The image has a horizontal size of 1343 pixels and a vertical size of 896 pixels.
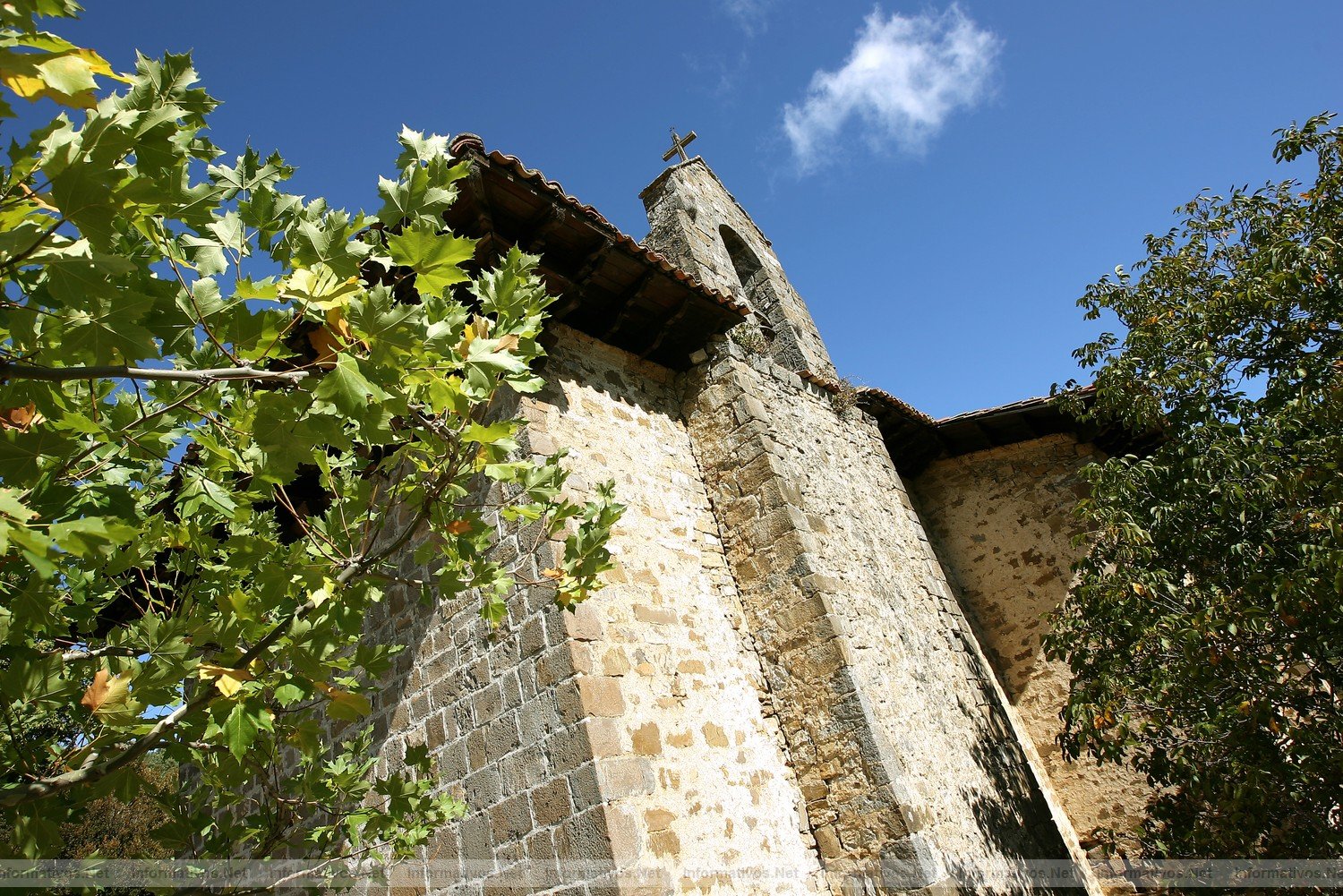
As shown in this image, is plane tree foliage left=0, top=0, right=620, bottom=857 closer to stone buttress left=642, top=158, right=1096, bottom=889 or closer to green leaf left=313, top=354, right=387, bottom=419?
green leaf left=313, top=354, right=387, bottom=419

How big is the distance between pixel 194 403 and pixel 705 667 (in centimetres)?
324

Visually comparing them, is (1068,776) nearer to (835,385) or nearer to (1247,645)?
(1247,645)

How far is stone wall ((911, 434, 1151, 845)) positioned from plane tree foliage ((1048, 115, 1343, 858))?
1.92 meters

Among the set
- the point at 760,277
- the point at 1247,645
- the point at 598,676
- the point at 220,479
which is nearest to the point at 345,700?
the point at 220,479

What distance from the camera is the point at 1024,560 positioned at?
8711 millimetres

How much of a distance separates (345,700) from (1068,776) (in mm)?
7732

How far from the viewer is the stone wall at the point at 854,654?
15.2ft

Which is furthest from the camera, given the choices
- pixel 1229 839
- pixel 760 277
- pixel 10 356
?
pixel 760 277

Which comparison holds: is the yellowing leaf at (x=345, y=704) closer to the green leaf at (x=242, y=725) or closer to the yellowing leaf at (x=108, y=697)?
the green leaf at (x=242, y=725)

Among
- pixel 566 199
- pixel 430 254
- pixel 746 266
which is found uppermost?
pixel 746 266

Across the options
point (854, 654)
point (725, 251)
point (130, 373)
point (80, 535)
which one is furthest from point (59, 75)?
point (725, 251)

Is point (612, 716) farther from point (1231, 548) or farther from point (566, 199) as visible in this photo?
point (1231, 548)

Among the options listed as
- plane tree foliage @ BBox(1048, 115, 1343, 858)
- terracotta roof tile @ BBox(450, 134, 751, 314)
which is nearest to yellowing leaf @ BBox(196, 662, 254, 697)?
terracotta roof tile @ BBox(450, 134, 751, 314)

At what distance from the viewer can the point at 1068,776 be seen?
7.77 metres
